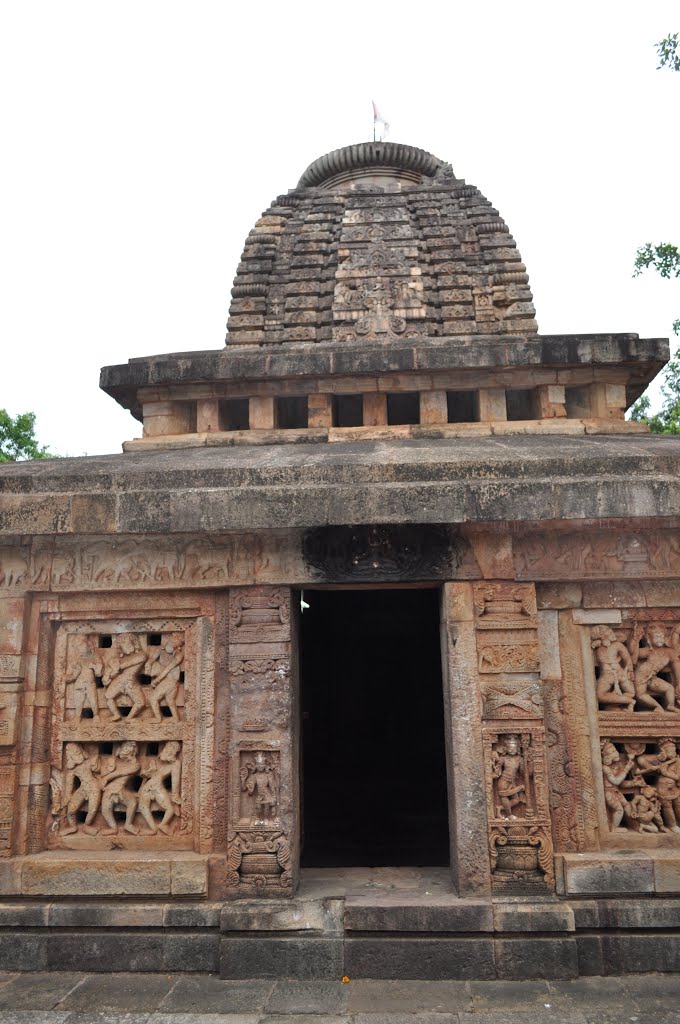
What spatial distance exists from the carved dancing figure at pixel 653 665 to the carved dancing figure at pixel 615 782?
45 centimetres

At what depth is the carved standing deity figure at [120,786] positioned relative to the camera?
545cm

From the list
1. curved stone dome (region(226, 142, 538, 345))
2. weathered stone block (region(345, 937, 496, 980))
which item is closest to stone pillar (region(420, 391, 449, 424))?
curved stone dome (region(226, 142, 538, 345))

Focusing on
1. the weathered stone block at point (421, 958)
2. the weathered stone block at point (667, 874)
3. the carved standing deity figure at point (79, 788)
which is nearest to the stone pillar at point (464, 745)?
the weathered stone block at point (421, 958)

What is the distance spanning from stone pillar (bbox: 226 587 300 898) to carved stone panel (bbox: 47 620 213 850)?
298 millimetres

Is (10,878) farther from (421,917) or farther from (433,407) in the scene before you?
(433,407)

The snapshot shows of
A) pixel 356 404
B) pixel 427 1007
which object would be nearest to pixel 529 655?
pixel 427 1007

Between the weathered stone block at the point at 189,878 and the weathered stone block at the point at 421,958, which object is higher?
the weathered stone block at the point at 189,878

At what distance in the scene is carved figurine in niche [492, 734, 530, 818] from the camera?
5098 mm

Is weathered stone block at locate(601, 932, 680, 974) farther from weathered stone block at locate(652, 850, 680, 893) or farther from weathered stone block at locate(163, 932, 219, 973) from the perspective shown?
weathered stone block at locate(163, 932, 219, 973)

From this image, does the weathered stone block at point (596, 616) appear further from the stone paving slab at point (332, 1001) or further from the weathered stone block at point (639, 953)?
the stone paving slab at point (332, 1001)

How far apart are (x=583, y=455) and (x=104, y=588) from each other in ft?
12.6

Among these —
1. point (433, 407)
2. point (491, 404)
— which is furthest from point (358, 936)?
point (491, 404)

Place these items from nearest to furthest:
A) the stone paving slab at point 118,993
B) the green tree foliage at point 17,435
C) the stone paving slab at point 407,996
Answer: the stone paving slab at point 407,996 → the stone paving slab at point 118,993 → the green tree foliage at point 17,435

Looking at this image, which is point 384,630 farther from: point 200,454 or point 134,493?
point 134,493
